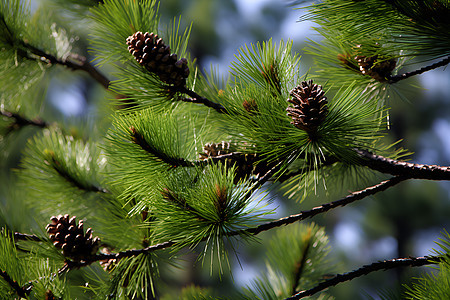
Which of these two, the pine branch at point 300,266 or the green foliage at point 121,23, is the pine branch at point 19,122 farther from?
the pine branch at point 300,266

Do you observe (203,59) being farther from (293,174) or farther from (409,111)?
(293,174)

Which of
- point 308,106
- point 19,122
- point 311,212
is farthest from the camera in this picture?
point 19,122

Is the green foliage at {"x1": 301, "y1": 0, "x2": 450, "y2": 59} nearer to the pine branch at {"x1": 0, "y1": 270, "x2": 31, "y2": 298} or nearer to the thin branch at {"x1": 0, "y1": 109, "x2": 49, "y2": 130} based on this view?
the pine branch at {"x1": 0, "y1": 270, "x2": 31, "y2": 298}

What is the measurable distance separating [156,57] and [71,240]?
332mm

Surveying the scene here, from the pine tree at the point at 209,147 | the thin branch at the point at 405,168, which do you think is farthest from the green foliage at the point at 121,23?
the thin branch at the point at 405,168

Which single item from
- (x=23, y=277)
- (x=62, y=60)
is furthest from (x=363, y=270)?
(x=62, y=60)

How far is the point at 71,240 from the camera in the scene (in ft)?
2.07

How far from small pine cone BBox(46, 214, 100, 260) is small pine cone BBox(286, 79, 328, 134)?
0.39 m

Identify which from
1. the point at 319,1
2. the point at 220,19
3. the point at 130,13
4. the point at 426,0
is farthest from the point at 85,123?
the point at 220,19

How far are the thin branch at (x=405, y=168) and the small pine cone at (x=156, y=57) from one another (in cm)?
36

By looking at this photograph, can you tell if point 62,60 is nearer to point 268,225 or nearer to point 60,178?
point 60,178

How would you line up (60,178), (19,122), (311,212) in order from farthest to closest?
(19,122), (60,178), (311,212)

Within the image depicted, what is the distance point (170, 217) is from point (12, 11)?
2.20 feet

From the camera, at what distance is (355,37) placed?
0.64 m
